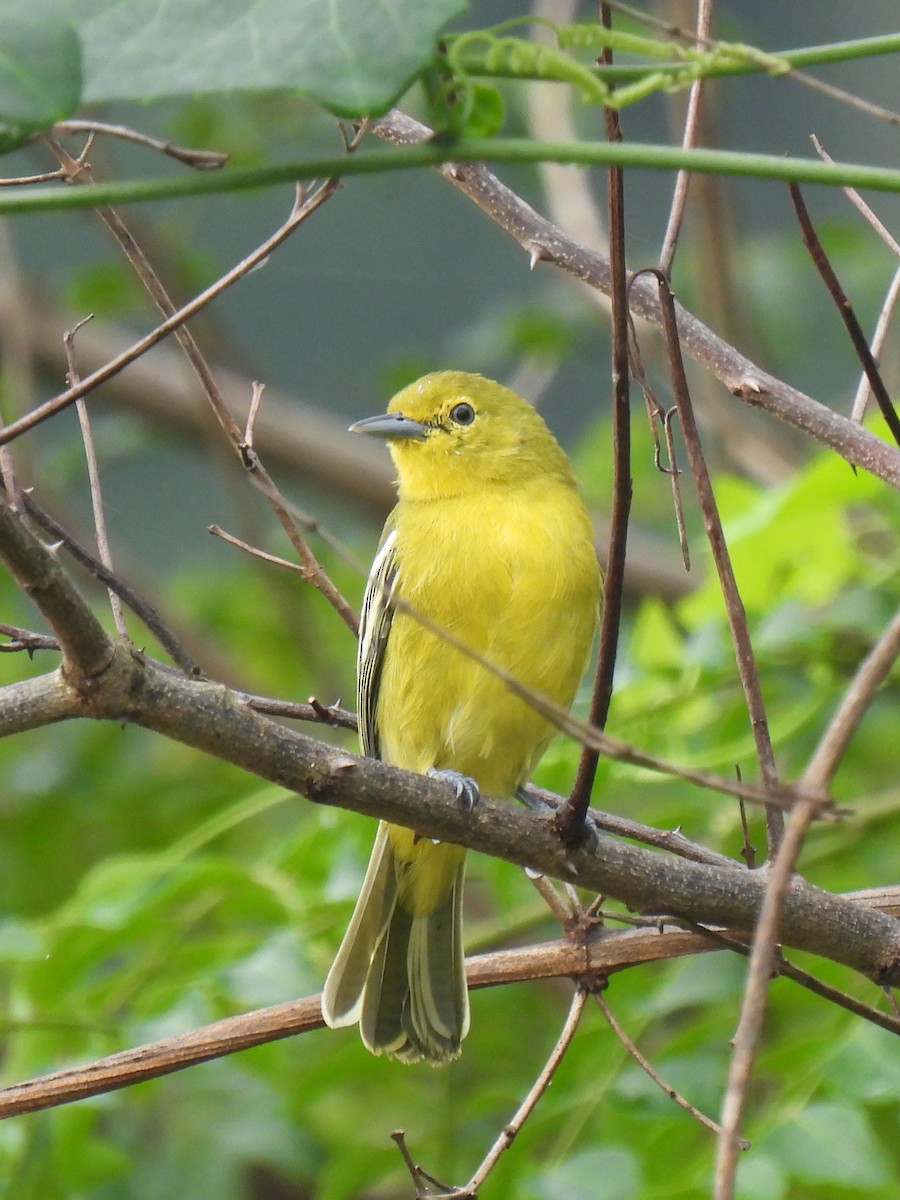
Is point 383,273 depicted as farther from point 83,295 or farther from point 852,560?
point 852,560

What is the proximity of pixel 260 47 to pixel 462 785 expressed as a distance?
6.19ft

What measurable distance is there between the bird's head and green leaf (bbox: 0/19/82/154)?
2628 mm

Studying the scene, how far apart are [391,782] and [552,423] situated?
701cm

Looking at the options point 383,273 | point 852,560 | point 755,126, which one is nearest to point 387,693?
point 852,560

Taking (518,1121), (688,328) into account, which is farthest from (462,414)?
(518,1121)

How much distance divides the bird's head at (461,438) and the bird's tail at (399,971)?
0.96 meters

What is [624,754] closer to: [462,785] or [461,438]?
[462,785]

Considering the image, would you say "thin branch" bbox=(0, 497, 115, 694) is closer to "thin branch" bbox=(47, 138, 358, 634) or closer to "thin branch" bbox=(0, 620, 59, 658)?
"thin branch" bbox=(0, 620, 59, 658)

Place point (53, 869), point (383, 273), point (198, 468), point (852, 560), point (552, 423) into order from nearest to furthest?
point (852, 560)
point (53, 869)
point (383, 273)
point (552, 423)
point (198, 468)

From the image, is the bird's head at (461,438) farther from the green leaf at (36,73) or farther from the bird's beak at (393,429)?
the green leaf at (36,73)

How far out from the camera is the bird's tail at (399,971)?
3244mm

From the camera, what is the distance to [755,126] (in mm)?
8312

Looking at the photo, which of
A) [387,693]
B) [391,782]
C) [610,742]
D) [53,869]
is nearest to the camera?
[610,742]

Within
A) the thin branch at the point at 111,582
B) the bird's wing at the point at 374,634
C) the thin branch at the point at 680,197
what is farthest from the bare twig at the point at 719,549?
the bird's wing at the point at 374,634
